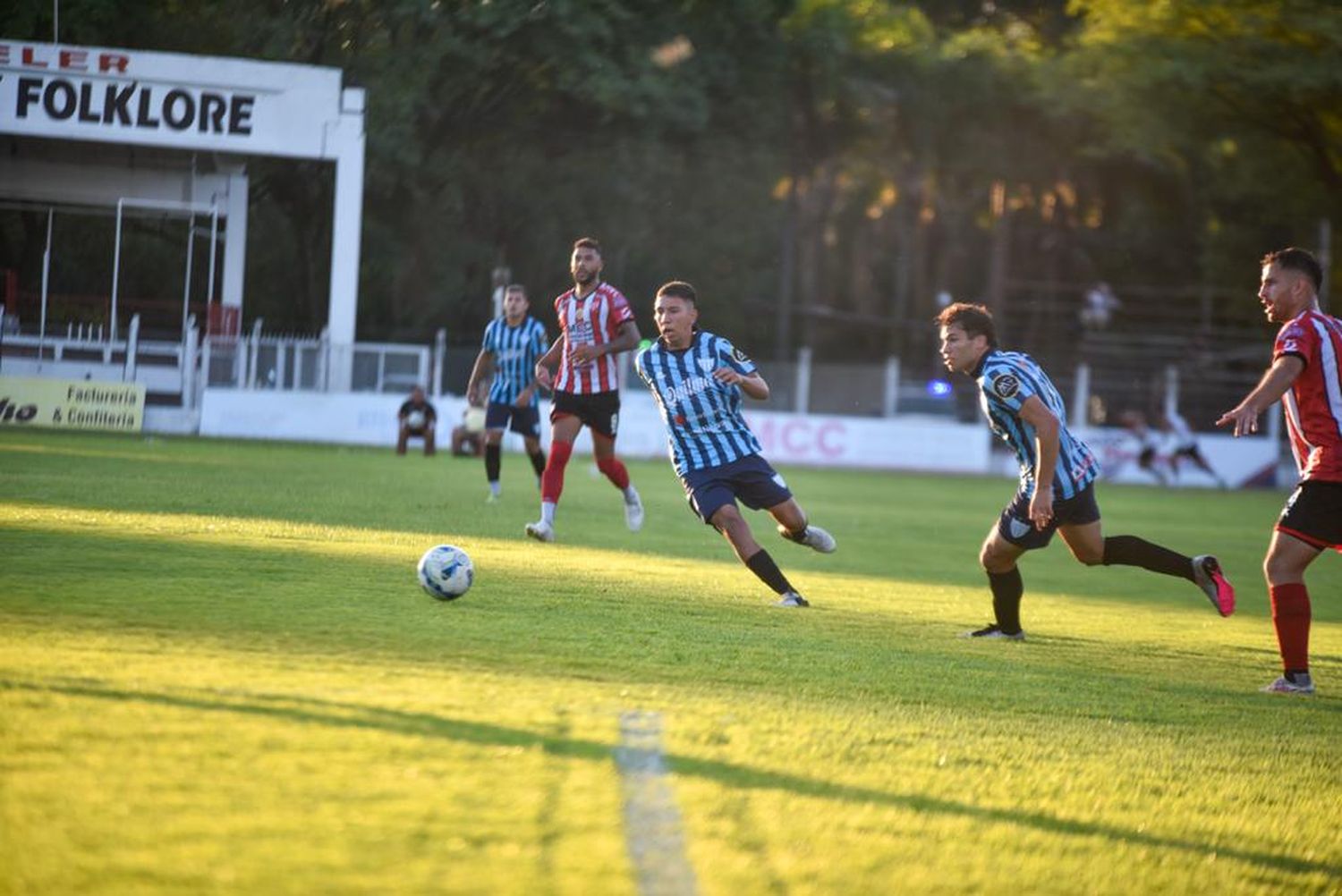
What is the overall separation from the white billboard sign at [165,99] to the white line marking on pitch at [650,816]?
83.3 feet

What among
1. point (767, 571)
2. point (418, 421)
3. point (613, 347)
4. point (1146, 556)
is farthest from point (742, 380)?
point (418, 421)

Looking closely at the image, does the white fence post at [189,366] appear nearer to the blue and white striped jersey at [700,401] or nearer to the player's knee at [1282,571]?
the blue and white striped jersey at [700,401]

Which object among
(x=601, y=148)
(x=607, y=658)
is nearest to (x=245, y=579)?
(x=607, y=658)

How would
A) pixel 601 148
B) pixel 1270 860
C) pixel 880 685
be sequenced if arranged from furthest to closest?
pixel 601 148
pixel 880 685
pixel 1270 860

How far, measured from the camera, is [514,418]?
53.8 ft

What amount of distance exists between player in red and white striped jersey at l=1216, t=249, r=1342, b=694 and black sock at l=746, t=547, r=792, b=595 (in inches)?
109

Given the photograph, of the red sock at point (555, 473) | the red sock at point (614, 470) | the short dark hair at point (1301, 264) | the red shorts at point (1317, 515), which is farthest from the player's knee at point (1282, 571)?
the red sock at point (614, 470)

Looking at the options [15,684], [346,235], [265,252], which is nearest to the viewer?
[15,684]

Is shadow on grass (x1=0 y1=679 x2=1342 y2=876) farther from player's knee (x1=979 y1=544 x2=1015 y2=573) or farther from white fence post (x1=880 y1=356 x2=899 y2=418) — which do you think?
white fence post (x1=880 y1=356 x2=899 y2=418)

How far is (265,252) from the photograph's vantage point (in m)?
39.8

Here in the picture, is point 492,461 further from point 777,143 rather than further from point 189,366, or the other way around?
point 777,143

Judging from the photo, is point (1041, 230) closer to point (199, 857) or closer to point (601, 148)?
point (601, 148)

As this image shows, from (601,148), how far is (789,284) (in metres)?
6.14

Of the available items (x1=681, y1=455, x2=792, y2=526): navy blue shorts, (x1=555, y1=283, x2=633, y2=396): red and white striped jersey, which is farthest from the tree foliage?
(x1=681, y1=455, x2=792, y2=526): navy blue shorts
